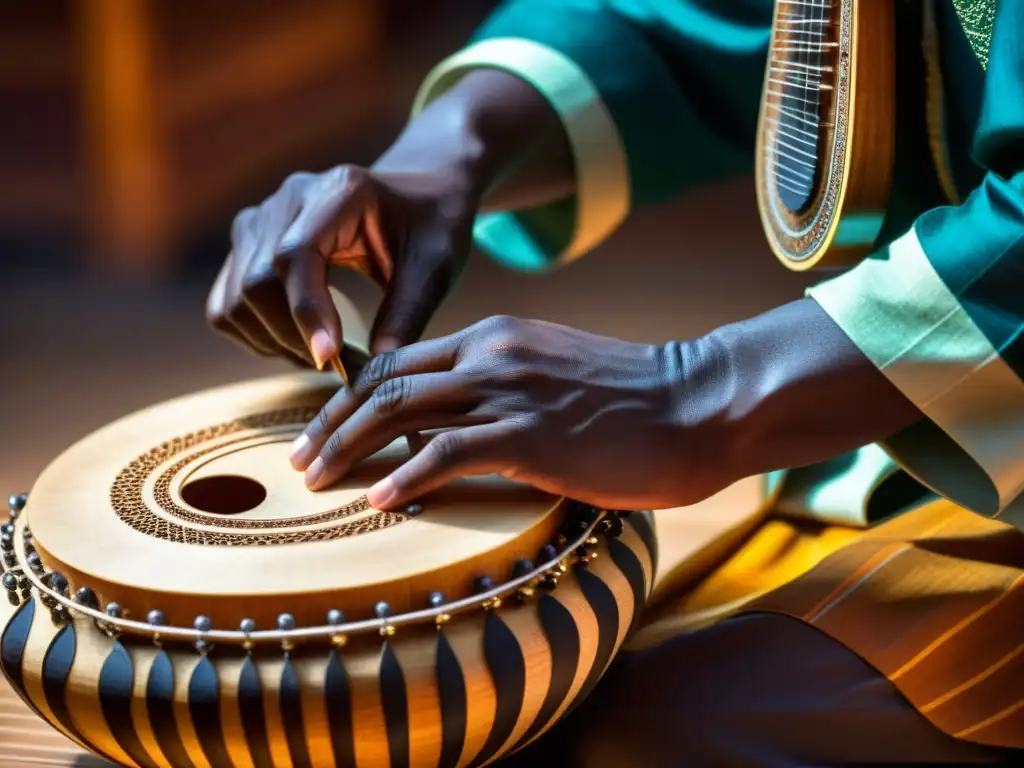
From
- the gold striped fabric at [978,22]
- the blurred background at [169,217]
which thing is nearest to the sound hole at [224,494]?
the gold striped fabric at [978,22]

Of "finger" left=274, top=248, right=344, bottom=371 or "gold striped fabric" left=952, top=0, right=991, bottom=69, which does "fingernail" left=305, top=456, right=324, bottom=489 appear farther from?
"gold striped fabric" left=952, top=0, right=991, bottom=69

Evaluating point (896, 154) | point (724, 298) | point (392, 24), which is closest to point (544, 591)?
point (896, 154)

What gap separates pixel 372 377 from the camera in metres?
0.89

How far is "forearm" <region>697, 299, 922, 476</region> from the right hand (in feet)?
0.88

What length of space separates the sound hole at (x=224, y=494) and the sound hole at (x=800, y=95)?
497 millimetres

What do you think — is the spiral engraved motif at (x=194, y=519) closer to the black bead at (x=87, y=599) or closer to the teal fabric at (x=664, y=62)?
the black bead at (x=87, y=599)

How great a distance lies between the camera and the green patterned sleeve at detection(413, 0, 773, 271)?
1232 mm

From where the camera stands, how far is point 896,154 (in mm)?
1053

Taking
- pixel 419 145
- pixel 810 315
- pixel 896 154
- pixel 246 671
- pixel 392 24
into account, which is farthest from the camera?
pixel 392 24

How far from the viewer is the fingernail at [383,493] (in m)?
0.84

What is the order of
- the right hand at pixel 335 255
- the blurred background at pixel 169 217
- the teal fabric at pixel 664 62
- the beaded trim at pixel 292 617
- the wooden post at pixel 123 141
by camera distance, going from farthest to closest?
the wooden post at pixel 123 141 → the blurred background at pixel 169 217 → the teal fabric at pixel 664 62 → the right hand at pixel 335 255 → the beaded trim at pixel 292 617

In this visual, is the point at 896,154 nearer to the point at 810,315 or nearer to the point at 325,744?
the point at 810,315

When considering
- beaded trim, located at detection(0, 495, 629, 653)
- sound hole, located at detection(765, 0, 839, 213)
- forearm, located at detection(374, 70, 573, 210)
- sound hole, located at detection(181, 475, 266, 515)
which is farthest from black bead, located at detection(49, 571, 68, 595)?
sound hole, located at detection(765, 0, 839, 213)

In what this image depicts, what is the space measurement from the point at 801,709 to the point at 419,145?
599 millimetres
